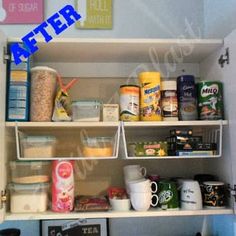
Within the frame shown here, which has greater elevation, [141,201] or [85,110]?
[85,110]

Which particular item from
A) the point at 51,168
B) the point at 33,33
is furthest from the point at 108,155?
the point at 33,33

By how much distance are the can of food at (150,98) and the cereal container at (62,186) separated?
0.34 meters

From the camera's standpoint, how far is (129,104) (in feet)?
3.63

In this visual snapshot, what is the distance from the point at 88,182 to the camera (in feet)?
4.24

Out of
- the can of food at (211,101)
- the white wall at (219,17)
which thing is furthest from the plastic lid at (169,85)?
the white wall at (219,17)

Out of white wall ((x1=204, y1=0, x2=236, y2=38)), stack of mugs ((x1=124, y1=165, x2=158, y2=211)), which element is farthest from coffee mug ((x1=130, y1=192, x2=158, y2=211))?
white wall ((x1=204, y1=0, x2=236, y2=38))

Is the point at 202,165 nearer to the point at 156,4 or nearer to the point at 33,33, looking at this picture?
the point at 156,4

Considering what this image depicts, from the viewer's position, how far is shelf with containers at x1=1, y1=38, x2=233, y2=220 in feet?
3.73

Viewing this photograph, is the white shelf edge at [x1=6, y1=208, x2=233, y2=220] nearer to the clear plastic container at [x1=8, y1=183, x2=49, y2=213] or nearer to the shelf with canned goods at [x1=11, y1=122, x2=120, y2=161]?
the clear plastic container at [x1=8, y1=183, x2=49, y2=213]

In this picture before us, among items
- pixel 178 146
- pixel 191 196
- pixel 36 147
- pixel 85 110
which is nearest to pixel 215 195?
pixel 191 196

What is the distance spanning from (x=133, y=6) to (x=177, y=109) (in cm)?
61

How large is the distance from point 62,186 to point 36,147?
0.17m

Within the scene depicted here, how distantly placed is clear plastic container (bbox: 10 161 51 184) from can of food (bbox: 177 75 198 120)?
558 mm

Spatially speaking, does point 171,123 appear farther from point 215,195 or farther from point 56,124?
point 56,124
